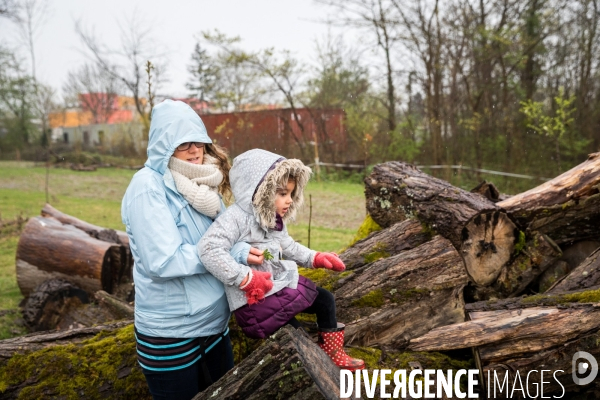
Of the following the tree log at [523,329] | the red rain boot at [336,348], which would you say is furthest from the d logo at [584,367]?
the red rain boot at [336,348]

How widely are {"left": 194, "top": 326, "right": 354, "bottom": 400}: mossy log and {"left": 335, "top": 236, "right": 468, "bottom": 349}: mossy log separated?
1.18 m

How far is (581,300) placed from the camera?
3402mm

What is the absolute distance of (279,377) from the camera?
2.11 m

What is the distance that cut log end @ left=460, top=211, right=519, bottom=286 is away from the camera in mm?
4297

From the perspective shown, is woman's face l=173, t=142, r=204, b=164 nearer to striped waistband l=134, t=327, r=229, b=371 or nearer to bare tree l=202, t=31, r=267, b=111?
striped waistband l=134, t=327, r=229, b=371

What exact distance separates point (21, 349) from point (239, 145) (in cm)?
1510

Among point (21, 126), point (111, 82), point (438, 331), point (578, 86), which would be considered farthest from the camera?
point (111, 82)

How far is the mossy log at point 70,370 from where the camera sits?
9.32 feet

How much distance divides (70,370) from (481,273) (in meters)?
3.34

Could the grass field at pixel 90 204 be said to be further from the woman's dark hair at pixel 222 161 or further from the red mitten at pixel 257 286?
the red mitten at pixel 257 286

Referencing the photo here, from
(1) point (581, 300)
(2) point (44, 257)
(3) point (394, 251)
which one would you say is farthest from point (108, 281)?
(1) point (581, 300)

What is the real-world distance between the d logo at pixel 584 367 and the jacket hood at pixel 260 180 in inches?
84.7

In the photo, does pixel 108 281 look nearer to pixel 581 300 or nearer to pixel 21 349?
pixel 21 349

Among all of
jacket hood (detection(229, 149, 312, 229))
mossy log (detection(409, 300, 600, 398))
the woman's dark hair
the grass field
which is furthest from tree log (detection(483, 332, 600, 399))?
the grass field
